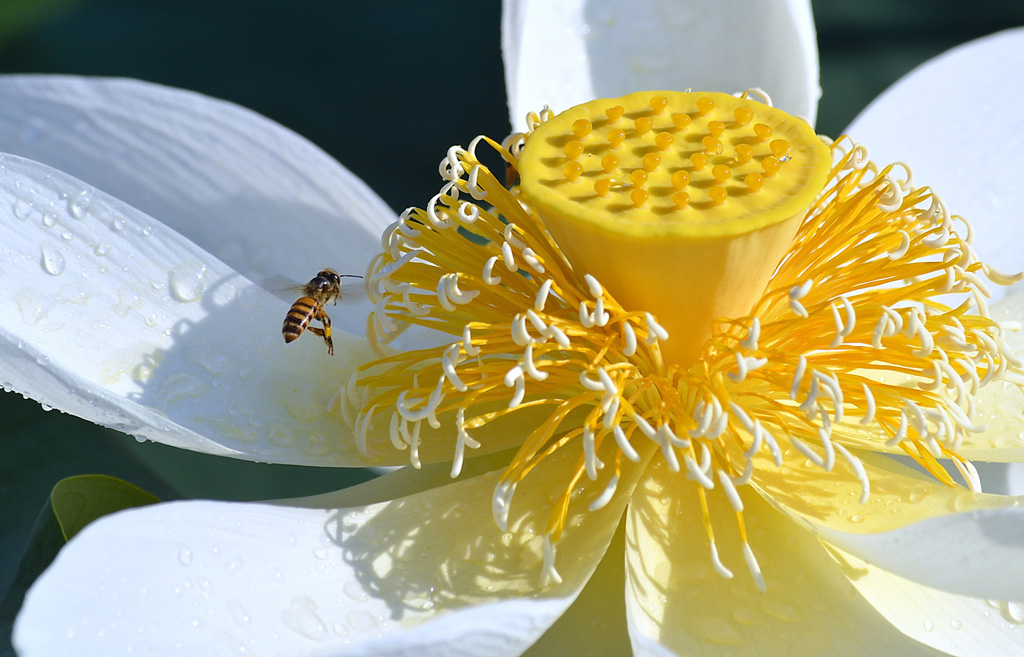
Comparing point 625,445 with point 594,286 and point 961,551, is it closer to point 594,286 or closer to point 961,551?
point 594,286

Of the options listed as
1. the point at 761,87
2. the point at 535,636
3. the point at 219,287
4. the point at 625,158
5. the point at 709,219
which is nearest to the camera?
the point at 535,636

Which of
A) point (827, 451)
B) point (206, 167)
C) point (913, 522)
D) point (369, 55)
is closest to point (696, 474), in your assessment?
point (827, 451)

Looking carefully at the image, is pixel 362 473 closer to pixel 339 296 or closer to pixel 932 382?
pixel 339 296

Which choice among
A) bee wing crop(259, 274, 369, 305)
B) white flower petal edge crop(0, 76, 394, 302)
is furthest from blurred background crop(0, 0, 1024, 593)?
bee wing crop(259, 274, 369, 305)

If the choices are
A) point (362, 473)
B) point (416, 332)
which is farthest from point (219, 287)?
point (362, 473)

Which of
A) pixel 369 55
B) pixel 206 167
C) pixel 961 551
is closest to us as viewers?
pixel 961 551

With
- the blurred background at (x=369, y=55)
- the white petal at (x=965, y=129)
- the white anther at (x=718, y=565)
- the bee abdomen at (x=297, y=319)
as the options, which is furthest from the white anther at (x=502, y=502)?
the blurred background at (x=369, y=55)

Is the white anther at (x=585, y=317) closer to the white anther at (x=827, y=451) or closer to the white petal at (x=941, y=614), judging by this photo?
the white anther at (x=827, y=451)
